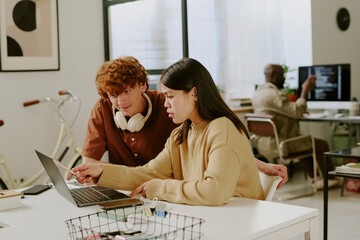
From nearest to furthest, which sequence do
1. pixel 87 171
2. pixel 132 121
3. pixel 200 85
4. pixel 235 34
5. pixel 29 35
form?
1. pixel 200 85
2. pixel 87 171
3. pixel 132 121
4. pixel 29 35
5. pixel 235 34

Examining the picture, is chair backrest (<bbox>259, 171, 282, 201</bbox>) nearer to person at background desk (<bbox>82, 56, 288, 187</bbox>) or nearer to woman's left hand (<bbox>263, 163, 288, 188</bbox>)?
woman's left hand (<bbox>263, 163, 288, 188</bbox>)

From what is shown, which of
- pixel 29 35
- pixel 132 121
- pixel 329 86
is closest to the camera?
pixel 132 121

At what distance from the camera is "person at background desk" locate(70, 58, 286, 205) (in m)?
1.84

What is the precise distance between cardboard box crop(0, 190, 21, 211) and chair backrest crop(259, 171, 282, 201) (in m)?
0.93

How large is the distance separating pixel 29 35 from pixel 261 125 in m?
2.22

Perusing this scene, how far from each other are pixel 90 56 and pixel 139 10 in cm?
68

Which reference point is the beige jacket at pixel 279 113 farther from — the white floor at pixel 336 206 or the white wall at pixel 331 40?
the white wall at pixel 331 40

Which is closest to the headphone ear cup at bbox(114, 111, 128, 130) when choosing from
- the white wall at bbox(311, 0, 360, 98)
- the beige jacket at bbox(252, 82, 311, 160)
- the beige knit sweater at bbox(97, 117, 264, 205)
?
the beige knit sweater at bbox(97, 117, 264, 205)

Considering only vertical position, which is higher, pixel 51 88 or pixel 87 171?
pixel 51 88

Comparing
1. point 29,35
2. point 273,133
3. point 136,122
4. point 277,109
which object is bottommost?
point 273,133

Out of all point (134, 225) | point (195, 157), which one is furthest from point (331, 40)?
point (134, 225)

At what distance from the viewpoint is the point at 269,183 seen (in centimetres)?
211

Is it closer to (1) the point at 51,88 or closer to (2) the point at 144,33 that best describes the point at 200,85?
(1) the point at 51,88

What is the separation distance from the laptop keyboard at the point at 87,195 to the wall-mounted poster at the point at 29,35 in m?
2.17
